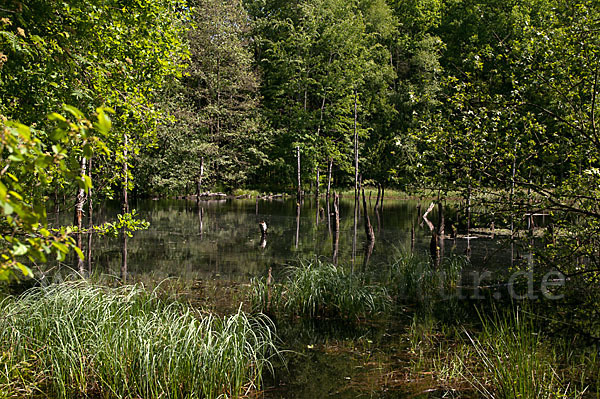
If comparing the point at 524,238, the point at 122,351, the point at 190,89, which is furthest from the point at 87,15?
the point at 190,89

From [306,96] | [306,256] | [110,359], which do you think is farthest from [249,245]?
[306,96]

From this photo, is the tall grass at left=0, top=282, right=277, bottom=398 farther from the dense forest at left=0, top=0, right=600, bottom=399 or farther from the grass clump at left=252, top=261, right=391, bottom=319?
the grass clump at left=252, top=261, right=391, bottom=319

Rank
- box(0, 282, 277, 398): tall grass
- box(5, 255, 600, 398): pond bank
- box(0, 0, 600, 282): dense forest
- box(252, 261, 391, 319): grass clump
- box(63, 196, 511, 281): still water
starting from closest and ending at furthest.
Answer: box(0, 282, 277, 398): tall grass → box(5, 255, 600, 398): pond bank → box(0, 0, 600, 282): dense forest → box(252, 261, 391, 319): grass clump → box(63, 196, 511, 281): still water

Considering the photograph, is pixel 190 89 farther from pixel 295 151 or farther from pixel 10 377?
pixel 10 377

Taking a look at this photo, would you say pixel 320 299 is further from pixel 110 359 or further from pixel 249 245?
pixel 249 245

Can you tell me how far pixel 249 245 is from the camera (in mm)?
15727

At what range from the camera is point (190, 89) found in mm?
36250

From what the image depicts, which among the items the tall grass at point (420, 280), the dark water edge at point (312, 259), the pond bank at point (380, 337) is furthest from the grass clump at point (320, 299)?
the tall grass at point (420, 280)

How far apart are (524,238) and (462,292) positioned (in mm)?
4648

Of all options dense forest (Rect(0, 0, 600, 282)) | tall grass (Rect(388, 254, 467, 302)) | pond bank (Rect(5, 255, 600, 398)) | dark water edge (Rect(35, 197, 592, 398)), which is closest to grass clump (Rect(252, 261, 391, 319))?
pond bank (Rect(5, 255, 600, 398))

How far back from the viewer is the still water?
40.0 feet

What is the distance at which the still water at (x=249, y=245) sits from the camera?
1220cm

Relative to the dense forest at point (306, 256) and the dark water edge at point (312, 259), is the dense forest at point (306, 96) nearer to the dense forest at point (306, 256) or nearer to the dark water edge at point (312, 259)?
the dense forest at point (306, 256)

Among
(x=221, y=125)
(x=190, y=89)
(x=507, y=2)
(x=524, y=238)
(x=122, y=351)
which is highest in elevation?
(x=507, y=2)
